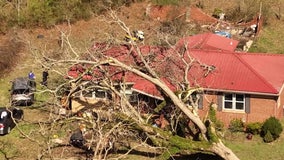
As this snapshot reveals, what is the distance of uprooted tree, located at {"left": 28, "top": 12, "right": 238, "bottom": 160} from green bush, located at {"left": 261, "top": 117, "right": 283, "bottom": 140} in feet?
12.1

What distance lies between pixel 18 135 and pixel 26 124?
1.28 metres

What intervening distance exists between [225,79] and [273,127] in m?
3.62

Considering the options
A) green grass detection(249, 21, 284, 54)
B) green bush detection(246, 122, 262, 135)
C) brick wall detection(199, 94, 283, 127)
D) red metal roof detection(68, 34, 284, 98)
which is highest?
green grass detection(249, 21, 284, 54)

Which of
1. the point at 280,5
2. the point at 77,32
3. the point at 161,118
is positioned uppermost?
the point at 280,5

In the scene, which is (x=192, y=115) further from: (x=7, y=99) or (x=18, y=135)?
(x=7, y=99)

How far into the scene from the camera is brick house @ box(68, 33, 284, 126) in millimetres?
24703

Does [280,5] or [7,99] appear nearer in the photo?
[7,99]

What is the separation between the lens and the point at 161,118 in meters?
25.0

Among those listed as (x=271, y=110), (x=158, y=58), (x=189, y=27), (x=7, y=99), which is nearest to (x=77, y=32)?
(x=189, y=27)

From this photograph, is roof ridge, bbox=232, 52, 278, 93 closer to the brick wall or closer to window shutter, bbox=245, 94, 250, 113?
the brick wall

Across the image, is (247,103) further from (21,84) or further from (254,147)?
(21,84)

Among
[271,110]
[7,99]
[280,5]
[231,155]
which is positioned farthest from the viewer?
[280,5]

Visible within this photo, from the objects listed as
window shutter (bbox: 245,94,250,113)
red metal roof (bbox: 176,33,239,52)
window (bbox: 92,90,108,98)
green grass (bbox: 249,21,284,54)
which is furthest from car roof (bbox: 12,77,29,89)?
green grass (bbox: 249,21,284,54)

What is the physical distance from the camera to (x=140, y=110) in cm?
2556
